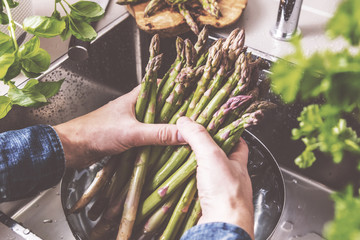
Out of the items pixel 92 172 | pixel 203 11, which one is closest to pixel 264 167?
pixel 92 172

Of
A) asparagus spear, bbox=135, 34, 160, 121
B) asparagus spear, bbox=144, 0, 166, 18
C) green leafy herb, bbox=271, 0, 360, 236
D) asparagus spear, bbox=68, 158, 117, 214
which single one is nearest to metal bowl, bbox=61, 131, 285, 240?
asparagus spear, bbox=68, 158, 117, 214

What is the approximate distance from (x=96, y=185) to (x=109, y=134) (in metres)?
0.16

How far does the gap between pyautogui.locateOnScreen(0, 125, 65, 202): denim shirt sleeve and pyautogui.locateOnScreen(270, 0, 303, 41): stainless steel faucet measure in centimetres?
89

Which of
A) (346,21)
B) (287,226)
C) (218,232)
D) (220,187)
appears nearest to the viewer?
(346,21)

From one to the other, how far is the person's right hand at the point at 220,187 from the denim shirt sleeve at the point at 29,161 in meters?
0.39

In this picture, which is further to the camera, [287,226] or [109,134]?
[287,226]

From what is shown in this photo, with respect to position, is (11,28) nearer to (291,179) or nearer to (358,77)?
(358,77)

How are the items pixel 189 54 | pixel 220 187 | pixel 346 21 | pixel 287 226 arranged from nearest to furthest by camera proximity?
1. pixel 346 21
2. pixel 220 187
3. pixel 189 54
4. pixel 287 226

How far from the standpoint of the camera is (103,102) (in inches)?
60.6

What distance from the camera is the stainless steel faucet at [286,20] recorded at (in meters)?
1.26

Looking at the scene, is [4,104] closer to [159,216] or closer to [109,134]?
[109,134]

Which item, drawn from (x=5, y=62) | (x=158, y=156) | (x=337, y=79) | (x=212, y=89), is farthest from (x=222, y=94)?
(x=337, y=79)

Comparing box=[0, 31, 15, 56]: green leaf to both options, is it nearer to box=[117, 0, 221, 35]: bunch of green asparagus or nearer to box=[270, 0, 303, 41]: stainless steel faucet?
box=[117, 0, 221, 35]: bunch of green asparagus

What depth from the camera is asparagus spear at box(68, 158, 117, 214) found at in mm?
1091
